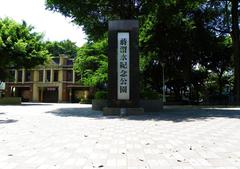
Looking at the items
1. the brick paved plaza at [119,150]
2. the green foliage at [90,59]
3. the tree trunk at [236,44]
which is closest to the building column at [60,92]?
the green foliage at [90,59]

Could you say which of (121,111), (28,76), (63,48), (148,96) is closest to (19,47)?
(148,96)

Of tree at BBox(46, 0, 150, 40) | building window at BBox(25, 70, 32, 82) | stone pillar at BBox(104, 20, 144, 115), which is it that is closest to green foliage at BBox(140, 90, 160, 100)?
stone pillar at BBox(104, 20, 144, 115)

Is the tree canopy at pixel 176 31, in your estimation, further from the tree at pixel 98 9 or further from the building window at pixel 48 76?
the building window at pixel 48 76

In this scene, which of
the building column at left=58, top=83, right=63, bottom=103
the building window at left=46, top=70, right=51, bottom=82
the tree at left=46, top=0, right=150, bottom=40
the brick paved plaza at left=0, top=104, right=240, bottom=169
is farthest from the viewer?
the building window at left=46, top=70, right=51, bottom=82

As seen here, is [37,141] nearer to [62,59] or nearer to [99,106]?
[99,106]

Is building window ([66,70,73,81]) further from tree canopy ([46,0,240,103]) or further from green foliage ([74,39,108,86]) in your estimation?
tree canopy ([46,0,240,103])

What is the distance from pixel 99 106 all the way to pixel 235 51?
57.9ft

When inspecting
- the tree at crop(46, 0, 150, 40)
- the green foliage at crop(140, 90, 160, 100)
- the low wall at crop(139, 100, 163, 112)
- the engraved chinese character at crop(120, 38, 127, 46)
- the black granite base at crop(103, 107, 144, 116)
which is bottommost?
the black granite base at crop(103, 107, 144, 116)

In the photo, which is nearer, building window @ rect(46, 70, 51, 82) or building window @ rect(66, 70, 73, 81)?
building window @ rect(66, 70, 73, 81)

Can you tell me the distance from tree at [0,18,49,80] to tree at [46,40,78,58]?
89.2 feet

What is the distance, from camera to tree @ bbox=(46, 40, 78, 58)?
69438 mm

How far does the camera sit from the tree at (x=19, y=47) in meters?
37.2

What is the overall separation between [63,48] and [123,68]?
5482 cm

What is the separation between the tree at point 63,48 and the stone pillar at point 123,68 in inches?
2039
